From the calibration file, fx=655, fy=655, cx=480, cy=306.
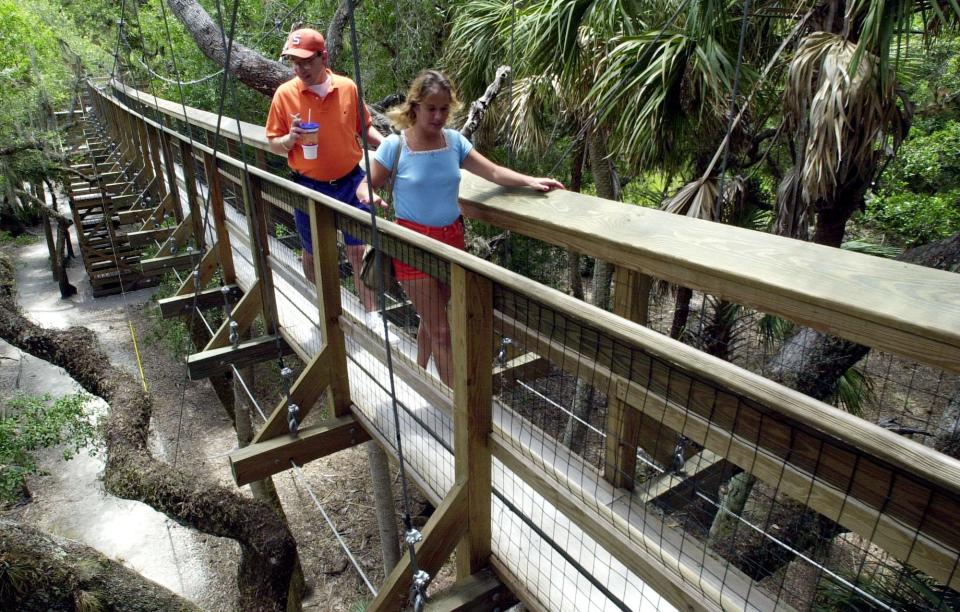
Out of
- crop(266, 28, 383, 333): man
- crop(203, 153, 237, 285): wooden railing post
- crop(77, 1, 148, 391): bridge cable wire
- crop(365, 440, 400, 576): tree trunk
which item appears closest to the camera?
crop(266, 28, 383, 333): man

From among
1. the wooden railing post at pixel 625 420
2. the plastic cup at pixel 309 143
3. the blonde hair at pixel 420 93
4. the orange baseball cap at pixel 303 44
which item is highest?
the orange baseball cap at pixel 303 44

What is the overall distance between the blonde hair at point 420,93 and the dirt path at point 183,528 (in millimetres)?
5744

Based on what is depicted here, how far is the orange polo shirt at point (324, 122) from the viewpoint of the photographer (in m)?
3.50

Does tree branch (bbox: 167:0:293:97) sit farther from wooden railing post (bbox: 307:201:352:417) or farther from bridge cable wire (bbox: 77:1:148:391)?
Result: wooden railing post (bbox: 307:201:352:417)

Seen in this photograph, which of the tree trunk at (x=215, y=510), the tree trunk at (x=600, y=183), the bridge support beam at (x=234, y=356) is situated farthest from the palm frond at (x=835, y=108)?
the tree trunk at (x=215, y=510)

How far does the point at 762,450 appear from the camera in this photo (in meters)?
1.32

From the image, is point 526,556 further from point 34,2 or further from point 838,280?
point 34,2

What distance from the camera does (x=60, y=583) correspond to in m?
4.89

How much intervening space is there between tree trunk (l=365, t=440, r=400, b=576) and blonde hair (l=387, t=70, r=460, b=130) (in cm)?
448

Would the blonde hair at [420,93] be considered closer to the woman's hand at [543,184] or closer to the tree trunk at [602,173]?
the woman's hand at [543,184]

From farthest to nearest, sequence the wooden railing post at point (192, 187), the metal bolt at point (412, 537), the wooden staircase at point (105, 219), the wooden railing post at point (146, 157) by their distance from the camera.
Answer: the wooden staircase at point (105, 219) < the wooden railing post at point (146, 157) < the wooden railing post at point (192, 187) < the metal bolt at point (412, 537)

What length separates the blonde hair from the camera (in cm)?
253

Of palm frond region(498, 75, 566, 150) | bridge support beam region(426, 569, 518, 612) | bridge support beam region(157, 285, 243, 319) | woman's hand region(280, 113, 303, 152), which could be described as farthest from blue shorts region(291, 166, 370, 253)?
palm frond region(498, 75, 566, 150)

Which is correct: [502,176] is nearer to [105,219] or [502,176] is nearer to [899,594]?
[899,594]
